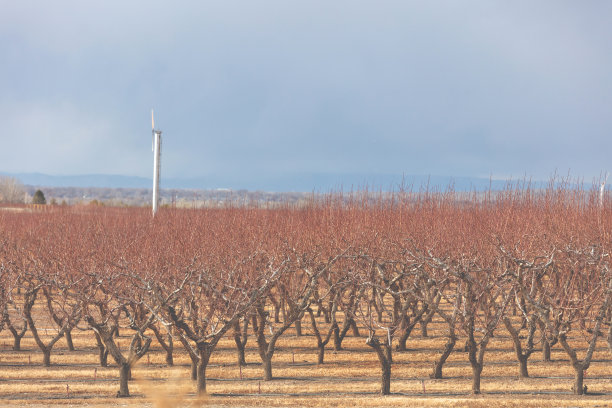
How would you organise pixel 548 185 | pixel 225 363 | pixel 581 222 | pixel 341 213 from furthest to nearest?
pixel 548 185
pixel 341 213
pixel 581 222
pixel 225 363

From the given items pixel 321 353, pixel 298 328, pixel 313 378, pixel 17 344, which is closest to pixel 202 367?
pixel 313 378

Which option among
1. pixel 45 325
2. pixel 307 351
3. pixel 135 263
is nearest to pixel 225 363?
pixel 307 351

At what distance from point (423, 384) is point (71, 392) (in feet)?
26.5

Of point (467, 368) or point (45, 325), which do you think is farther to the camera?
point (45, 325)

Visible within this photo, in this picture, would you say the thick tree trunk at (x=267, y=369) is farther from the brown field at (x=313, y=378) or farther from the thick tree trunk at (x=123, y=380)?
the thick tree trunk at (x=123, y=380)

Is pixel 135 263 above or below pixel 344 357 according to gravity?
above

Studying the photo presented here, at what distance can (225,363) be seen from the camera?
66.7 ft

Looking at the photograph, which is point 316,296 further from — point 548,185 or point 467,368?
point 548,185

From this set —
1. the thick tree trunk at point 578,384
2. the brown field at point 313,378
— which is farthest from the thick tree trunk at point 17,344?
the thick tree trunk at point 578,384

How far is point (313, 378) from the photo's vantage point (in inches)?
717

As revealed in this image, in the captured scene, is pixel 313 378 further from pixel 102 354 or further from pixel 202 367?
pixel 102 354

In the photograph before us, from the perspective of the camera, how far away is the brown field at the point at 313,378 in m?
15.5

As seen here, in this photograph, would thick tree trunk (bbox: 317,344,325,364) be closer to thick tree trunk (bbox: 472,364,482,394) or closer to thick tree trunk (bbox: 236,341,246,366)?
thick tree trunk (bbox: 236,341,246,366)

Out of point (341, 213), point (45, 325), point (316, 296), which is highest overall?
point (341, 213)
